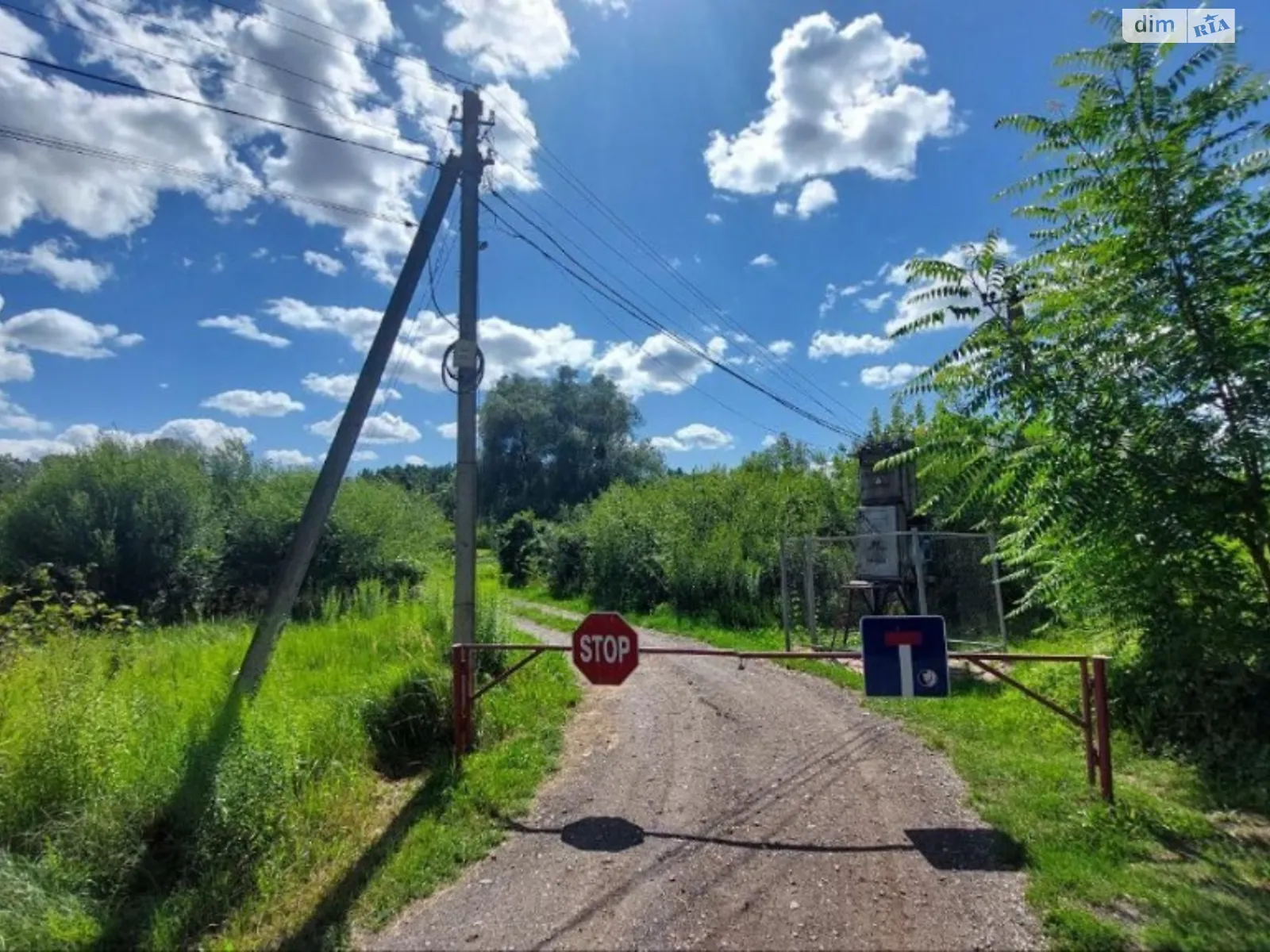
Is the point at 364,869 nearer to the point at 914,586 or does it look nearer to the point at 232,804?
the point at 232,804

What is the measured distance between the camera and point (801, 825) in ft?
14.5

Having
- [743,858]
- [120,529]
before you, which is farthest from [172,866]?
[120,529]

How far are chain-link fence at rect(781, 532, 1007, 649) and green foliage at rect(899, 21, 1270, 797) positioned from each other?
3.40 meters

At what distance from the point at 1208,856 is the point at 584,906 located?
361 centimetres

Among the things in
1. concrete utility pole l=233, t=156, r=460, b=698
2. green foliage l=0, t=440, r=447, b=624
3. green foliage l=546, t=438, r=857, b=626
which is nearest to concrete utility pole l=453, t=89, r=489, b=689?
concrete utility pole l=233, t=156, r=460, b=698

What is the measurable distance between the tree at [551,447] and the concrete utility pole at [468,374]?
33.5 m

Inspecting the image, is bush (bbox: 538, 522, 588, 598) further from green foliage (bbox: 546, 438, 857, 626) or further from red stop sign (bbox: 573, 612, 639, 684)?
red stop sign (bbox: 573, 612, 639, 684)

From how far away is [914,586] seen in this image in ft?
34.0

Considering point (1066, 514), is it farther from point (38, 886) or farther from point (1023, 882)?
point (38, 886)

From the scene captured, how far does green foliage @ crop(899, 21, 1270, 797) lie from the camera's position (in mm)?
4895

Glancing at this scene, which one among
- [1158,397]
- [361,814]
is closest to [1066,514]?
[1158,397]

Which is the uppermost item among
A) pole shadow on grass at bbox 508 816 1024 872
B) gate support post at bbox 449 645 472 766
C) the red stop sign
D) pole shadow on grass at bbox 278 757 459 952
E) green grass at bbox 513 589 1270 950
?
the red stop sign

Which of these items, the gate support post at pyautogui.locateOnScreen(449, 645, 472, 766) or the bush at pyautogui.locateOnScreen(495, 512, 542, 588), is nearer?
the gate support post at pyautogui.locateOnScreen(449, 645, 472, 766)

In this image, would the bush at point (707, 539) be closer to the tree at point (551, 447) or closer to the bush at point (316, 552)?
the bush at point (316, 552)
